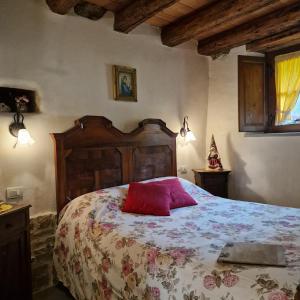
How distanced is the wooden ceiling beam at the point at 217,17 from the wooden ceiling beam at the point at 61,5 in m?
1.11

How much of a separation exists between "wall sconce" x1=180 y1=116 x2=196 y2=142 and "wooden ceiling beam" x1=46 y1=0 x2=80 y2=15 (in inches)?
69.6

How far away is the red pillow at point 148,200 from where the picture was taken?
7.75 ft

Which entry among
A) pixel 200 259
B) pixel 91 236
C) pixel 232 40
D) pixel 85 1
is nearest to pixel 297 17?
pixel 232 40

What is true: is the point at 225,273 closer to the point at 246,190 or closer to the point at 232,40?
the point at 246,190

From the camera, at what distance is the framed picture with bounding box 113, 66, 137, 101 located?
291 cm

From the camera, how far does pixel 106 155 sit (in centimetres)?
279

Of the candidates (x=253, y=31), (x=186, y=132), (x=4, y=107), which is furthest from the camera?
(x=186, y=132)

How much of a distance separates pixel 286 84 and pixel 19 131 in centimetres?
283

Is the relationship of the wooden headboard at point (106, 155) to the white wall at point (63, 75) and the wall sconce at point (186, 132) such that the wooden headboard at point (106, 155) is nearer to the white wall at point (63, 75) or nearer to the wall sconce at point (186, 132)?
the white wall at point (63, 75)

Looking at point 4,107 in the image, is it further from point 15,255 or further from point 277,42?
point 277,42

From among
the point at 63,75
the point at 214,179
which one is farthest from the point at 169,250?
the point at 214,179

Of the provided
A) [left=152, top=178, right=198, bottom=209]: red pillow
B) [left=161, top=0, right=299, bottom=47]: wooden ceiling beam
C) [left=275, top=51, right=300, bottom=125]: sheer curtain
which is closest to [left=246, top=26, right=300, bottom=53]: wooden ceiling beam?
[left=275, top=51, right=300, bottom=125]: sheer curtain

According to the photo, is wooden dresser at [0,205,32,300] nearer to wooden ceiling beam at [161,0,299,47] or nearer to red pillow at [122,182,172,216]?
red pillow at [122,182,172,216]

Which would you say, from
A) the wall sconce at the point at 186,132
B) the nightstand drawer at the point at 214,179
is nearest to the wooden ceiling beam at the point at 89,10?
the wall sconce at the point at 186,132
